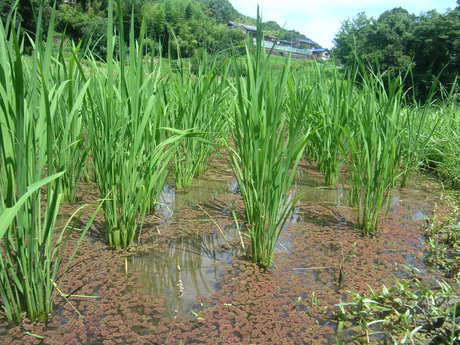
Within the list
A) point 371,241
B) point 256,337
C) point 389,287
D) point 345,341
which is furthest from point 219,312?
point 371,241

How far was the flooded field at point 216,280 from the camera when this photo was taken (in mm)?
1102

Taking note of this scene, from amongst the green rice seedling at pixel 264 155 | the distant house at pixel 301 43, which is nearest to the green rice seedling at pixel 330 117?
the distant house at pixel 301 43

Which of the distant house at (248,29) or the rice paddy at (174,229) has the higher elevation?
the distant house at (248,29)

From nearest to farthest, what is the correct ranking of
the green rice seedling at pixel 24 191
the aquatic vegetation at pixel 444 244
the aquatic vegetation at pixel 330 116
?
the green rice seedling at pixel 24 191 → the aquatic vegetation at pixel 444 244 → the aquatic vegetation at pixel 330 116

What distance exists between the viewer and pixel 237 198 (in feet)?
7.68

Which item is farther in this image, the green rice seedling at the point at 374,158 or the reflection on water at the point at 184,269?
the green rice seedling at the point at 374,158

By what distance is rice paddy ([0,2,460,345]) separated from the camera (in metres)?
1.00

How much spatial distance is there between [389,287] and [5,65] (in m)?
1.44

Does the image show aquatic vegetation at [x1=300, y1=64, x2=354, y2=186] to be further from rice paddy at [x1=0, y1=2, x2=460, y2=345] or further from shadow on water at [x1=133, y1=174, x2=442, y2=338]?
shadow on water at [x1=133, y1=174, x2=442, y2=338]

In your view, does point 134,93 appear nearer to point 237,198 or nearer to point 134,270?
point 134,270

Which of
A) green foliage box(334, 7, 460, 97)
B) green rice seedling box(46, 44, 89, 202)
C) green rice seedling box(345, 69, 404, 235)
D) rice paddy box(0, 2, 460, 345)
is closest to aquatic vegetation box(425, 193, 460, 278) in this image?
rice paddy box(0, 2, 460, 345)

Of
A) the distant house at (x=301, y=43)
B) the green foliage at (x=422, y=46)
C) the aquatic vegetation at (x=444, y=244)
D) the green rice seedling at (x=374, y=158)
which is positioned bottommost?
the aquatic vegetation at (x=444, y=244)

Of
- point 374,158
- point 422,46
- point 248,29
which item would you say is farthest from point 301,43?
point 422,46

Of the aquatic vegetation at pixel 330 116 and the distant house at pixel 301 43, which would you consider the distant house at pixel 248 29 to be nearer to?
the distant house at pixel 301 43
